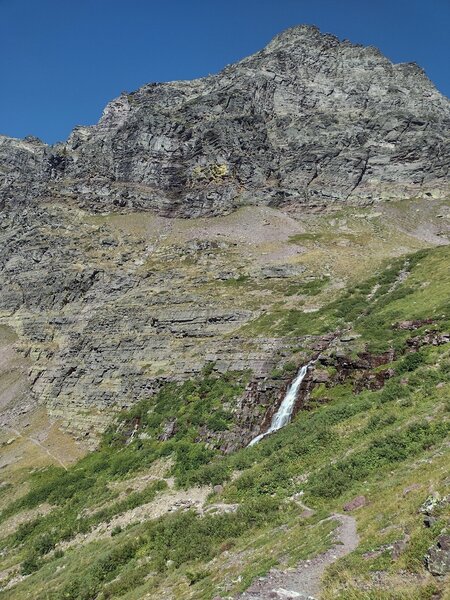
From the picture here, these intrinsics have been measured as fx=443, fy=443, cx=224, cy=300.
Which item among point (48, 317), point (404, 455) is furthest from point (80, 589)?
point (48, 317)

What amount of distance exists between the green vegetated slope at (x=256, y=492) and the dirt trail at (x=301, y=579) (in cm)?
37

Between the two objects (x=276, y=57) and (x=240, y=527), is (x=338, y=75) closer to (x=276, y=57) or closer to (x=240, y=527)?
(x=276, y=57)

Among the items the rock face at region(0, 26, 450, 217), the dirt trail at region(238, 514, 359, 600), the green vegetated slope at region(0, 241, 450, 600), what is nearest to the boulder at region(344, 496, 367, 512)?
the green vegetated slope at region(0, 241, 450, 600)

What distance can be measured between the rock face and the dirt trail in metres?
91.7

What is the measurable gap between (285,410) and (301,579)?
755 inches

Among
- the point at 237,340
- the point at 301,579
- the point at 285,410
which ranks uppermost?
the point at 237,340

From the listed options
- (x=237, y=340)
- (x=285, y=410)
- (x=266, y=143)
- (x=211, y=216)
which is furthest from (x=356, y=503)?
(x=266, y=143)

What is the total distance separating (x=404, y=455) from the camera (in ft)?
54.1

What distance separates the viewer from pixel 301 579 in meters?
11.0

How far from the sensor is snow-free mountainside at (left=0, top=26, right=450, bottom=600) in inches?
593

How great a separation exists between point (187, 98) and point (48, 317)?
297ft

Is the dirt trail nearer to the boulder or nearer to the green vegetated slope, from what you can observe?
the green vegetated slope

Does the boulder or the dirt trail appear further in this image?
the boulder

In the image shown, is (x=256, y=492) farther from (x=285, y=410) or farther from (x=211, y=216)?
(x=211, y=216)
